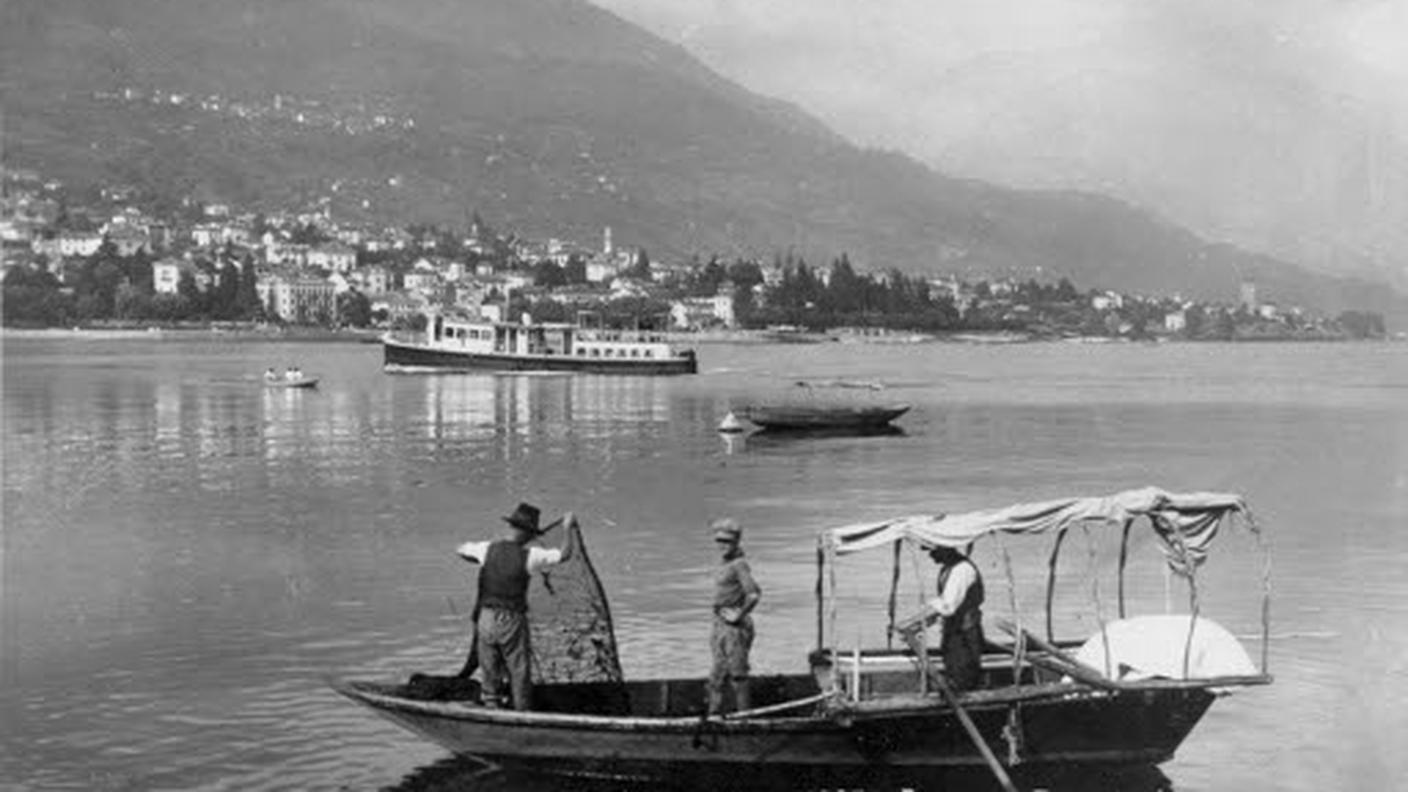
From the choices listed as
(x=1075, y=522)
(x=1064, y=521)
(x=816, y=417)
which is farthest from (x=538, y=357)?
(x=1064, y=521)

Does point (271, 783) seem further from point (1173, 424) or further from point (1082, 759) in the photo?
point (1173, 424)

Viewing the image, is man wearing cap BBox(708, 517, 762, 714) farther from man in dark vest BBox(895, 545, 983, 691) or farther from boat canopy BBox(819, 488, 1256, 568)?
man in dark vest BBox(895, 545, 983, 691)

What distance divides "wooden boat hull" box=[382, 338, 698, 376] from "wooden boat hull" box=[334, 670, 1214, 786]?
403 ft

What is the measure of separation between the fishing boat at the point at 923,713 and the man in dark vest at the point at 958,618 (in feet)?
0.65

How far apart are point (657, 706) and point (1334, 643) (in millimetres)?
13176

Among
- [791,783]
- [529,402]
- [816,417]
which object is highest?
[816,417]

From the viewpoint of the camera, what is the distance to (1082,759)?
19.3m

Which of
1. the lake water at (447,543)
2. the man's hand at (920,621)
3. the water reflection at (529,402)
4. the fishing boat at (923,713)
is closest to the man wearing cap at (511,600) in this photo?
the fishing boat at (923,713)

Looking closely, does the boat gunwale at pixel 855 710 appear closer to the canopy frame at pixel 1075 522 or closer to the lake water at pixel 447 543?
the canopy frame at pixel 1075 522

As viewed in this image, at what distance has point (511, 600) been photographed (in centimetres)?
1977

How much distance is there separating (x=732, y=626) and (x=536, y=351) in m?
126

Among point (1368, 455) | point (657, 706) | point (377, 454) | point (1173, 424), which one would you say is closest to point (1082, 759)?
point (657, 706)

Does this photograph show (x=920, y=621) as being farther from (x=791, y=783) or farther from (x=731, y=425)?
(x=731, y=425)

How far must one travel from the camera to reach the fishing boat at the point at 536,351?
142 metres
